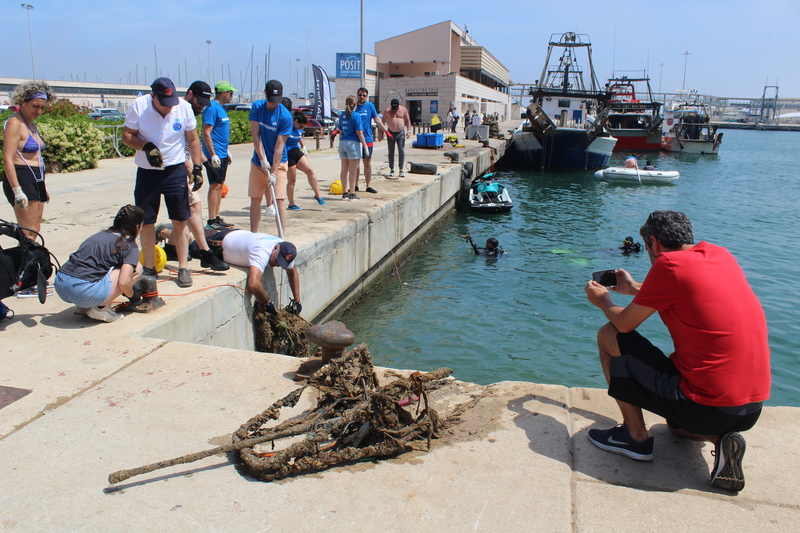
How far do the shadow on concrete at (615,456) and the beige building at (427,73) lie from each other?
43.9 meters

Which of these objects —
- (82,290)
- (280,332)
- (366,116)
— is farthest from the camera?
(366,116)

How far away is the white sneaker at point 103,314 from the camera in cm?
446

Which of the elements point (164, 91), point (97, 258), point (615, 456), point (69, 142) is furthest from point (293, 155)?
point (615, 456)

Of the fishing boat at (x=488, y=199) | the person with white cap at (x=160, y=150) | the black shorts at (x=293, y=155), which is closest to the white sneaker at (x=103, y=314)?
the person with white cap at (x=160, y=150)

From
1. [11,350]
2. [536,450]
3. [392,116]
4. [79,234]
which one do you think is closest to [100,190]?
[79,234]

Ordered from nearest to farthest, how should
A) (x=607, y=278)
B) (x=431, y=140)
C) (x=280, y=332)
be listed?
1. (x=607, y=278)
2. (x=280, y=332)
3. (x=431, y=140)

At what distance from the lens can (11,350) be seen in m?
3.98

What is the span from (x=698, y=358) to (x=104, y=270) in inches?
162

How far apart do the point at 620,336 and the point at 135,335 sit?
11.3 ft

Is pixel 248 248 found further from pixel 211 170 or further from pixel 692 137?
pixel 692 137

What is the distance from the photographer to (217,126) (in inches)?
285

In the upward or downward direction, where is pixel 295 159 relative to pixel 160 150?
downward

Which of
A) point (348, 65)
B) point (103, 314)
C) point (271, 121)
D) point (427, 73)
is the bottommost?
point (103, 314)

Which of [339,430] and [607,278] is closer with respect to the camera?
[339,430]
